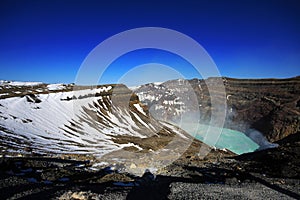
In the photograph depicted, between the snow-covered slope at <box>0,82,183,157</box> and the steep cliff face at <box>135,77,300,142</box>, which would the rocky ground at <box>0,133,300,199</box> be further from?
the steep cliff face at <box>135,77,300,142</box>

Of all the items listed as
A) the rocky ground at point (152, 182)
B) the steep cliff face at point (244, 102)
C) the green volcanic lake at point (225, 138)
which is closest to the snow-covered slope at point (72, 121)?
the rocky ground at point (152, 182)

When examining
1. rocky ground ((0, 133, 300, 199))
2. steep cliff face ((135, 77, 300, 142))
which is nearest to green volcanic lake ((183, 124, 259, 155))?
steep cliff face ((135, 77, 300, 142))

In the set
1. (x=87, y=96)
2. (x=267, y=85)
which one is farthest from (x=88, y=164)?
(x=267, y=85)

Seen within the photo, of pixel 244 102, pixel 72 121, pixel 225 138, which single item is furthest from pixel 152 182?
pixel 244 102

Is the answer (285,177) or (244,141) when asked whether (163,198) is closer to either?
(285,177)

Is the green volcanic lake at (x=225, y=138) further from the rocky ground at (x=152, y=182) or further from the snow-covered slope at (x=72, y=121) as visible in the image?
the rocky ground at (x=152, y=182)
